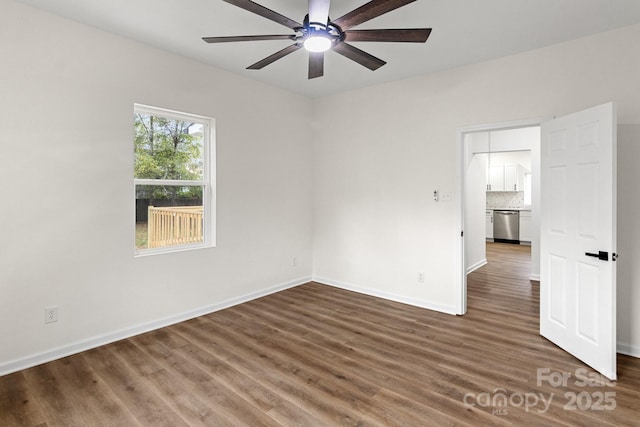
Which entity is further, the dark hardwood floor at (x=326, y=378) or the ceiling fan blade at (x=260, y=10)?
the dark hardwood floor at (x=326, y=378)

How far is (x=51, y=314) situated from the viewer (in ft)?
9.05

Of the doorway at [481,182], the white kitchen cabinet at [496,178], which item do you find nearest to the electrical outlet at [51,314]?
the doorway at [481,182]

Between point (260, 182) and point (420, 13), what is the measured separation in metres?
2.65

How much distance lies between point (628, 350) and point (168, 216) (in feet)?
14.8

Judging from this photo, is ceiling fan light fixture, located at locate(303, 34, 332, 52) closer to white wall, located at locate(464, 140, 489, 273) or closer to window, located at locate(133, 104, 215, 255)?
window, located at locate(133, 104, 215, 255)

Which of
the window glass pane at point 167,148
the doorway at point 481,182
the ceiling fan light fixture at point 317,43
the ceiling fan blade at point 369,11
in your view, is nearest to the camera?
the ceiling fan blade at point 369,11

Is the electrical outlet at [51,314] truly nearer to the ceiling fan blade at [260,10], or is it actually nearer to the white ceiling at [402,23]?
the white ceiling at [402,23]

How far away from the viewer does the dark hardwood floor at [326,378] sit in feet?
6.76

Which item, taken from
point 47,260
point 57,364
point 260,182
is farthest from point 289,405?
point 260,182

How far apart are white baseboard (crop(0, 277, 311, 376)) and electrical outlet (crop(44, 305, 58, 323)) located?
248mm

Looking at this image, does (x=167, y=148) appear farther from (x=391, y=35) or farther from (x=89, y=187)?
(x=391, y=35)

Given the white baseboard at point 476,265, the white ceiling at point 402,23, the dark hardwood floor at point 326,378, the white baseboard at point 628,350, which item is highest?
the white ceiling at point 402,23

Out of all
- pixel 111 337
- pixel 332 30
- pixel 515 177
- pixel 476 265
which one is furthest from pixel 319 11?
pixel 515 177

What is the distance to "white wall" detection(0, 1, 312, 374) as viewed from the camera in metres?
2.58
